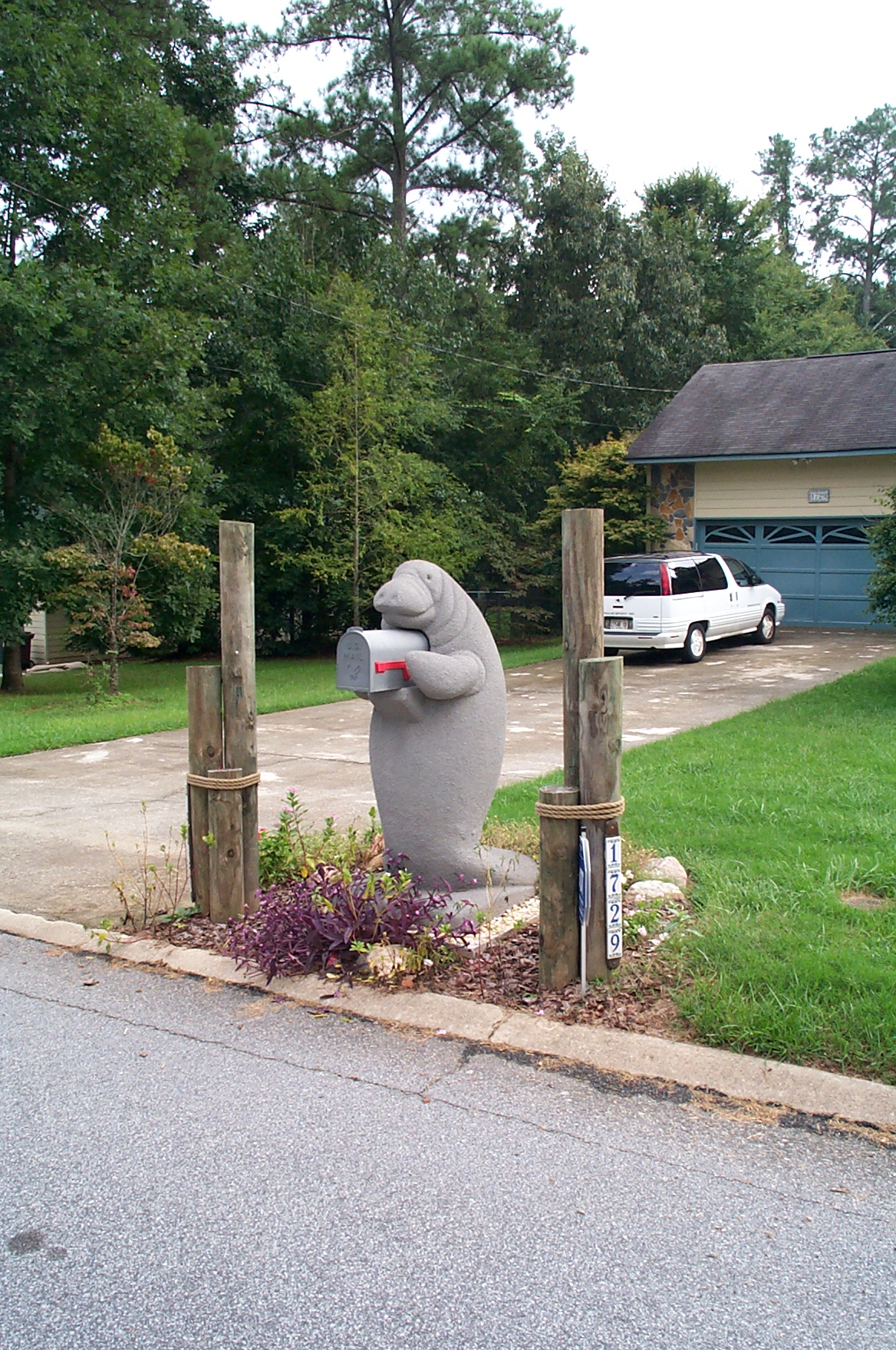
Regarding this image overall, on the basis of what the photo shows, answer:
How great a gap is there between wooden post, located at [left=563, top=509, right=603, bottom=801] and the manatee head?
72 centimetres

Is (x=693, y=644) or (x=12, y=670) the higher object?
(x=693, y=644)

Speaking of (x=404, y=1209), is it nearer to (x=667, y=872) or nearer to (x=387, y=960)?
(x=387, y=960)

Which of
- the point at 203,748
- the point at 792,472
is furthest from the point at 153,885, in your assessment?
the point at 792,472

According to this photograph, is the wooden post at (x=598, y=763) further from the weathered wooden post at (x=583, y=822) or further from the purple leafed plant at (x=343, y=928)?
the purple leafed plant at (x=343, y=928)

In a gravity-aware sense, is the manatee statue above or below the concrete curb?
above

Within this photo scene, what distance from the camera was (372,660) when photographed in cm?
470

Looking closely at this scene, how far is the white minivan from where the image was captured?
16.4 meters

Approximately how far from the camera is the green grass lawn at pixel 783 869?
387cm

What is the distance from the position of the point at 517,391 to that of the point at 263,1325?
22567mm

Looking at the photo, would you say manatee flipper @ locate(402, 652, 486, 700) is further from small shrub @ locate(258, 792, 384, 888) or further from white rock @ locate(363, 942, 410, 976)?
white rock @ locate(363, 942, 410, 976)

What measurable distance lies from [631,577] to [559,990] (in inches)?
504

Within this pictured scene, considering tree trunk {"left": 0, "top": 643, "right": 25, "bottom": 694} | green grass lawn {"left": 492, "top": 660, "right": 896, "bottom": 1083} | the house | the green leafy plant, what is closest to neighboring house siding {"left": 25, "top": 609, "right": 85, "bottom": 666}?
tree trunk {"left": 0, "top": 643, "right": 25, "bottom": 694}

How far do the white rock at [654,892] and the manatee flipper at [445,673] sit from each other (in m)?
1.26

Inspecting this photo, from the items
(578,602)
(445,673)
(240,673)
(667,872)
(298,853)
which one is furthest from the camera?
(298,853)
